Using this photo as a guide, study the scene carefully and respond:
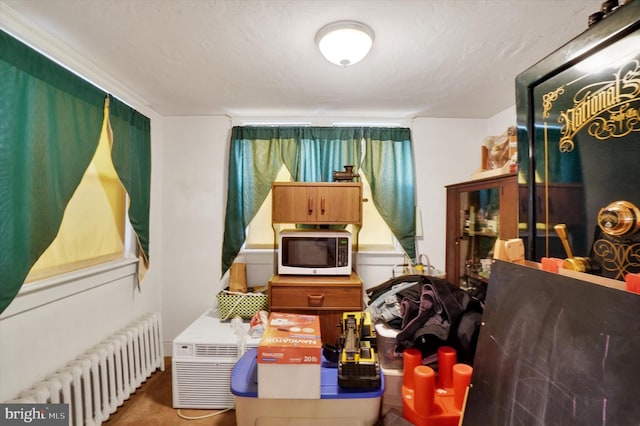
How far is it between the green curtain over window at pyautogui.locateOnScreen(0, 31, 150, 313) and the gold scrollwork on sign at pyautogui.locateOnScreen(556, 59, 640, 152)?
2.01 m

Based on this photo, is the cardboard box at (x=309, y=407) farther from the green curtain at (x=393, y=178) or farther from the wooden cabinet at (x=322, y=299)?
the green curtain at (x=393, y=178)

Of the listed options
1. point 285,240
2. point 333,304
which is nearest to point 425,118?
point 285,240

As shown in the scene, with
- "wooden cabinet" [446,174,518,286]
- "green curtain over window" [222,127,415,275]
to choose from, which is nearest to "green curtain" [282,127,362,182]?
"green curtain over window" [222,127,415,275]

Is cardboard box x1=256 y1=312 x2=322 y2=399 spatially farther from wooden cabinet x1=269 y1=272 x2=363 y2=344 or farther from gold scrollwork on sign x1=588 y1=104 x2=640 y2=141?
gold scrollwork on sign x1=588 y1=104 x2=640 y2=141

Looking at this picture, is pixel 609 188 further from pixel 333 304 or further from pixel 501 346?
pixel 333 304

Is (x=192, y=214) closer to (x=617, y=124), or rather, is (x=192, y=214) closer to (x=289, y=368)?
(x=289, y=368)

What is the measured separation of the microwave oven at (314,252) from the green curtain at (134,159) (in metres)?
1.07

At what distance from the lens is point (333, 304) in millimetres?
1970

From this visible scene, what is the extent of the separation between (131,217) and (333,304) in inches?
63.1

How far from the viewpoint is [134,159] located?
201 centimetres

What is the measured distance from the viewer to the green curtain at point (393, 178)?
2426 mm

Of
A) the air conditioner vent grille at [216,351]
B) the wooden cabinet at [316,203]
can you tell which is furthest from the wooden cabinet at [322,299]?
the wooden cabinet at [316,203]

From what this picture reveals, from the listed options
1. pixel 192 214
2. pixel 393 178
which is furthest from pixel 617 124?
pixel 192 214

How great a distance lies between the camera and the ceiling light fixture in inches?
48.2
